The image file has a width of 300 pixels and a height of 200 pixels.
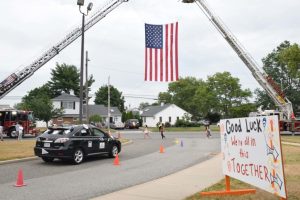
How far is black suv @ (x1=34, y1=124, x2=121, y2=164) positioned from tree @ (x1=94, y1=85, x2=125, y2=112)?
104808 mm

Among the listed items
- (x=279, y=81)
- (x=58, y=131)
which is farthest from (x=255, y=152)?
(x=279, y=81)

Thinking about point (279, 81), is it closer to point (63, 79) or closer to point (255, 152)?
point (63, 79)

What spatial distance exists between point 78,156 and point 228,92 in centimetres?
6023

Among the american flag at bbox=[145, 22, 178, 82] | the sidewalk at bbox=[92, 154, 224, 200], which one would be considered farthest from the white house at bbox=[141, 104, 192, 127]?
the sidewalk at bbox=[92, 154, 224, 200]

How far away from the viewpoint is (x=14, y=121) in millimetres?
38031

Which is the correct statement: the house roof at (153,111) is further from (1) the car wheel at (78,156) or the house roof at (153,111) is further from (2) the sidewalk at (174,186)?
(2) the sidewalk at (174,186)

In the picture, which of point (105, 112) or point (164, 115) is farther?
point (164, 115)

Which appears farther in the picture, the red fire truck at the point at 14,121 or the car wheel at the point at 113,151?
the red fire truck at the point at 14,121

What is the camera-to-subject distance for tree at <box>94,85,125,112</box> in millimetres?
122312

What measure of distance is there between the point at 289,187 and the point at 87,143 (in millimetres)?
9015

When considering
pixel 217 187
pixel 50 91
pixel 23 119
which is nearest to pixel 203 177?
pixel 217 187

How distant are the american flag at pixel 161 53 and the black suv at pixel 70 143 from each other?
401 centimetres

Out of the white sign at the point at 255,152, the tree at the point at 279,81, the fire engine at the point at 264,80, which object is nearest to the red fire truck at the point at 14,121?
the fire engine at the point at 264,80

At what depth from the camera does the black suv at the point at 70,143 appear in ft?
50.8
